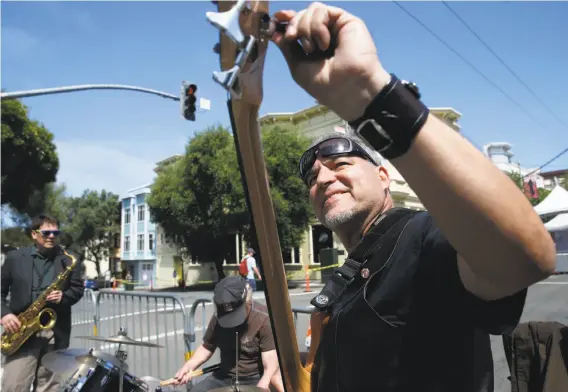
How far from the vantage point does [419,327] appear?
1.03 meters

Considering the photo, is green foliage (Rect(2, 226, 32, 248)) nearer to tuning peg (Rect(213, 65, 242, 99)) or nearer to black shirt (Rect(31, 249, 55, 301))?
black shirt (Rect(31, 249, 55, 301))

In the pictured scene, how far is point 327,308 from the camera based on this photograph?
4.25 feet

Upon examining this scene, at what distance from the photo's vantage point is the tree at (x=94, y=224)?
4581cm

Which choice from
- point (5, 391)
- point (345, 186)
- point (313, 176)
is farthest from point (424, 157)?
point (5, 391)

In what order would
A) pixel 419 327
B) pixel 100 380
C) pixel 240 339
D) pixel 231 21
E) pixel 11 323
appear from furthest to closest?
pixel 11 323 < pixel 240 339 < pixel 100 380 < pixel 419 327 < pixel 231 21

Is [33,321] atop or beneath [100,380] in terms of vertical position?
atop

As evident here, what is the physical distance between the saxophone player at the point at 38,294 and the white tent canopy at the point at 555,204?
10587 mm

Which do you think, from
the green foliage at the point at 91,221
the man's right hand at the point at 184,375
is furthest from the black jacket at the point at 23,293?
the green foliage at the point at 91,221

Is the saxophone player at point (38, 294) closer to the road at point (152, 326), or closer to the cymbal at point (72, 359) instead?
the road at point (152, 326)

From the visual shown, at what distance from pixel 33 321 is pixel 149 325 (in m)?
1.43

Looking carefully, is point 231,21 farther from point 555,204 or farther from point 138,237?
point 138,237

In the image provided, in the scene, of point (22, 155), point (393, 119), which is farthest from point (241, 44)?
point (22, 155)

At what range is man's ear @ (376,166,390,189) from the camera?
159 cm

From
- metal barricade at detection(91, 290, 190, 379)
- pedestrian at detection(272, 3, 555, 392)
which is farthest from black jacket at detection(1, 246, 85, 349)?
pedestrian at detection(272, 3, 555, 392)
